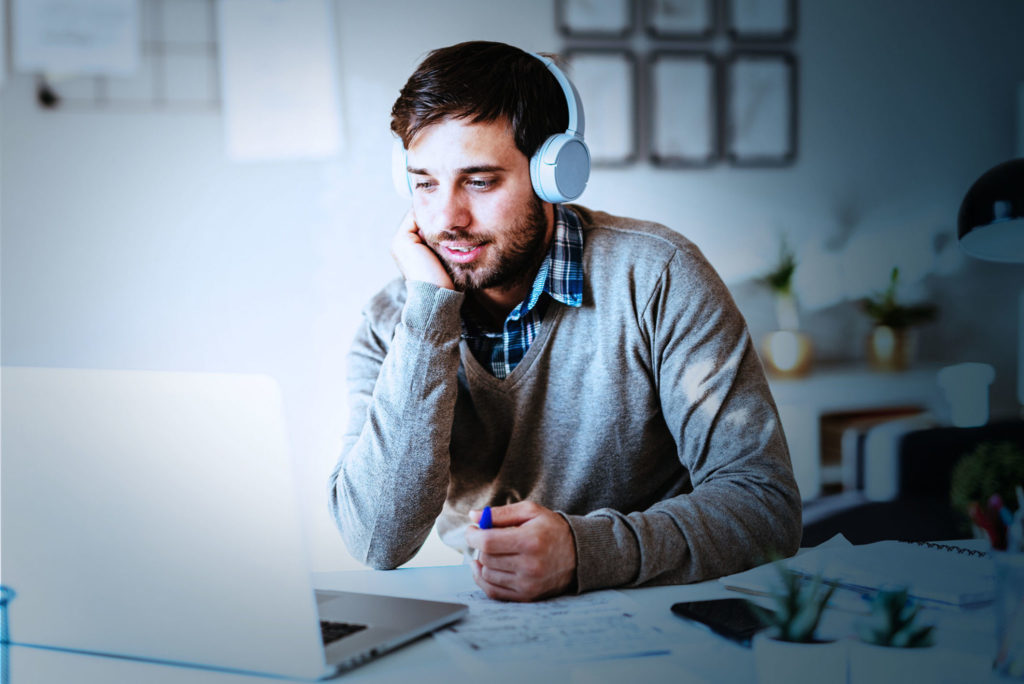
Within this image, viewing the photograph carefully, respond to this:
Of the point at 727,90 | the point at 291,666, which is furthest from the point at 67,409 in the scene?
the point at 727,90

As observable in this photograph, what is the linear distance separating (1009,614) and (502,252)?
732 mm

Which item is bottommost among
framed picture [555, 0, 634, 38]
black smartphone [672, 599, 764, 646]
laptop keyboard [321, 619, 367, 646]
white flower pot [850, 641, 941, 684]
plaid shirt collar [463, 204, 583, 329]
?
black smartphone [672, 599, 764, 646]

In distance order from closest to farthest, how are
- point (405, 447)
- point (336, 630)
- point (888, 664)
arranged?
point (888, 664), point (336, 630), point (405, 447)

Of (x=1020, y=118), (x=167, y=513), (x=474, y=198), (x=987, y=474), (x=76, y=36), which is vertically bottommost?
(x=987, y=474)

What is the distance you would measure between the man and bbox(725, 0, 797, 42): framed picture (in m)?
1.45

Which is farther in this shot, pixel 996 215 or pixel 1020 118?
pixel 1020 118

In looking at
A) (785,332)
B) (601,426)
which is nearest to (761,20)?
(785,332)

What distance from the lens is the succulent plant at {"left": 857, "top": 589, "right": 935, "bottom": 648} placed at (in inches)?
21.8

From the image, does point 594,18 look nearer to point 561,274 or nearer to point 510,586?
point 561,274

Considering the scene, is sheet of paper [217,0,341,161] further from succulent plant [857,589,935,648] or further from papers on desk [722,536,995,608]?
succulent plant [857,589,935,648]

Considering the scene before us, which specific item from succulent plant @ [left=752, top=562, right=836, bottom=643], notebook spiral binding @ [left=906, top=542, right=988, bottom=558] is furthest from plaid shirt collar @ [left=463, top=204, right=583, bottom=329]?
succulent plant @ [left=752, top=562, right=836, bottom=643]

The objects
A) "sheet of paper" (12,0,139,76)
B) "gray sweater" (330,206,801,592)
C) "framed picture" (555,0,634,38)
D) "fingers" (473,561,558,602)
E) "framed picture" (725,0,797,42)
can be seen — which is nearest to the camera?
"fingers" (473,561,558,602)

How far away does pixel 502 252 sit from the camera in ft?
3.79

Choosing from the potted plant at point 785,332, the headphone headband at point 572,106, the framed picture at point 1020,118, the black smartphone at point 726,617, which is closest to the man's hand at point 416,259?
the headphone headband at point 572,106
